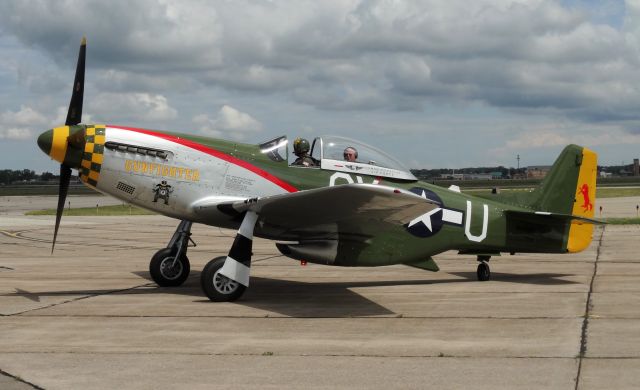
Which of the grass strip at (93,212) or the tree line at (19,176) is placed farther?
the tree line at (19,176)

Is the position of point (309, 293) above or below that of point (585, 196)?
below

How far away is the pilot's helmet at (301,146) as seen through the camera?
36.8 ft

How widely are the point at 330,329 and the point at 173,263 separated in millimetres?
4584

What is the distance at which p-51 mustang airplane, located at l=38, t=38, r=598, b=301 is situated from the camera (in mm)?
10070

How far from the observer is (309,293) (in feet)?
37.2

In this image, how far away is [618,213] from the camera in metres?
34.7

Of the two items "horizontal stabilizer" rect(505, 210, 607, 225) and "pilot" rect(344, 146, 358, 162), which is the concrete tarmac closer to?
"horizontal stabilizer" rect(505, 210, 607, 225)

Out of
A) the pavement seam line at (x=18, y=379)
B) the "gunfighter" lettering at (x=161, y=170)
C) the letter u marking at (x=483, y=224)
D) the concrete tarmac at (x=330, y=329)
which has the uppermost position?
the "gunfighter" lettering at (x=161, y=170)

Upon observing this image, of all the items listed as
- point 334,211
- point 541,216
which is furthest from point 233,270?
point 541,216

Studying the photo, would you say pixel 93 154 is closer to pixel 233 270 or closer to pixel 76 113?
pixel 76 113

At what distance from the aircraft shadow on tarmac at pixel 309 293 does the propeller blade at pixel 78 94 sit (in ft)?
8.57

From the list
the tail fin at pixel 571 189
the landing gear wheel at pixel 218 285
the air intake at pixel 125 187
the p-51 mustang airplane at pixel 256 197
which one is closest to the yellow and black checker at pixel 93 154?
the p-51 mustang airplane at pixel 256 197

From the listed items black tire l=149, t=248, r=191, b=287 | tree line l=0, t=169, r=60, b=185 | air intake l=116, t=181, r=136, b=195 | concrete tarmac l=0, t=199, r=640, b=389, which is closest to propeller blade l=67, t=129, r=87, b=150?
air intake l=116, t=181, r=136, b=195

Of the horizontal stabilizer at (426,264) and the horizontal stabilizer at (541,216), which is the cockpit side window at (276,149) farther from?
the horizontal stabilizer at (541,216)
